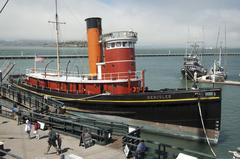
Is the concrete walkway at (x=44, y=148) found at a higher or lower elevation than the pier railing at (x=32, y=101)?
lower

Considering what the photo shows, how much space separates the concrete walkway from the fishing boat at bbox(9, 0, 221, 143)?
28.9 ft

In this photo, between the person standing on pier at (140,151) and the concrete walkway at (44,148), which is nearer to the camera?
the person standing on pier at (140,151)

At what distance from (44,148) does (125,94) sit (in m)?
10.9

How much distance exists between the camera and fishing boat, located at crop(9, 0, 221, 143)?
73.0 feet

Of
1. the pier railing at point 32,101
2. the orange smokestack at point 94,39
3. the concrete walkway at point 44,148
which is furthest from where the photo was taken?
the orange smokestack at point 94,39

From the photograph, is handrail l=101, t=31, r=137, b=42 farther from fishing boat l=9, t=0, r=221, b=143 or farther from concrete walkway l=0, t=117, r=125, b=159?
concrete walkway l=0, t=117, r=125, b=159

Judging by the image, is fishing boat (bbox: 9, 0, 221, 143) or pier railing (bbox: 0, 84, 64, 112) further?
pier railing (bbox: 0, 84, 64, 112)

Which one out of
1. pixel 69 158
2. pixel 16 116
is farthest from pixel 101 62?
pixel 69 158

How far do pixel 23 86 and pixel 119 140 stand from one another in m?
24.2

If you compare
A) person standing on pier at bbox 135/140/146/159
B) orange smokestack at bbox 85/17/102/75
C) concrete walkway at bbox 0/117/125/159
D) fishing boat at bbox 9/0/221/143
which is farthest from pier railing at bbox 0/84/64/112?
person standing on pier at bbox 135/140/146/159

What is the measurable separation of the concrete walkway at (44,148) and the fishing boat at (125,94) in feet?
28.9

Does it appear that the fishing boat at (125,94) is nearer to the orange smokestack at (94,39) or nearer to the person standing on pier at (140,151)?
the orange smokestack at (94,39)

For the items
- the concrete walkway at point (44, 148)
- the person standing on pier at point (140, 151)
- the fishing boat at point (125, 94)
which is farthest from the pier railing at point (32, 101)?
the person standing on pier at point (140, 151)

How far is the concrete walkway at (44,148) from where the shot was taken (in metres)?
13.4
